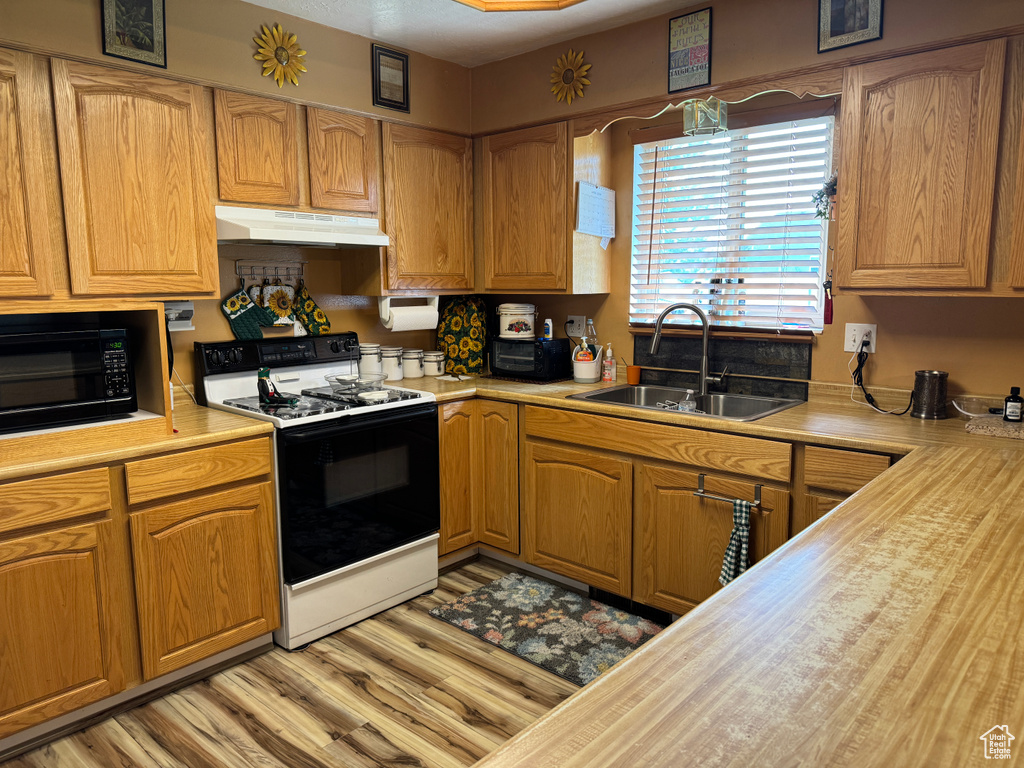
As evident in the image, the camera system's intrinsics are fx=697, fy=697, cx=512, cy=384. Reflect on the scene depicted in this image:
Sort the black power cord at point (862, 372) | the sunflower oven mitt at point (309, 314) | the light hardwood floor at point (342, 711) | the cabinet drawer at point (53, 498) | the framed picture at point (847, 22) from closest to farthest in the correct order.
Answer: the cabinet drawer at point (53, 498)
the light hardwood floor at point (342, 711)
the framed picture at point (847, 22)
the black power cord at point (862, 372)
the sunflower oven mitt at point (309, 314)

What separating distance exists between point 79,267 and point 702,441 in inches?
84.8

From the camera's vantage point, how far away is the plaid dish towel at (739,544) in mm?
2348

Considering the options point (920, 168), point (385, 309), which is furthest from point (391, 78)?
point (920, 168)

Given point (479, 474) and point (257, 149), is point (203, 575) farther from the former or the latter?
point (257, 149)

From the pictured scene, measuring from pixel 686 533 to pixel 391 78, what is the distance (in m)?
2.30

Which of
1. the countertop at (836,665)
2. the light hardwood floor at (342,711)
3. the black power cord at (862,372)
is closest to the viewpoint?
the countertop at (836,665)

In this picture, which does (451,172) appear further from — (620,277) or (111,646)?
(111,646)

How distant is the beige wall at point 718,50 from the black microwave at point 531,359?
3.38 ft

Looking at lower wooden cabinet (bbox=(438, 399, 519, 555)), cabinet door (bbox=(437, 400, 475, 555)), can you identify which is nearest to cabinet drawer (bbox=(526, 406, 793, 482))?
lower wooden cabinet (bbox=(438, 399, 519, 555))

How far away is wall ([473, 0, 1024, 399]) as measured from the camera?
7.12 ft

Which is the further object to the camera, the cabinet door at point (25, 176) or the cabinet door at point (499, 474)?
the cabinet door at point (499, 474)

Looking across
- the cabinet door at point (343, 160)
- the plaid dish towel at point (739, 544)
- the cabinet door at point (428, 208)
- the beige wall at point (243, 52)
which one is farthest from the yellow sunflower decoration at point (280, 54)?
the plaid dish towel at point (739, 544)

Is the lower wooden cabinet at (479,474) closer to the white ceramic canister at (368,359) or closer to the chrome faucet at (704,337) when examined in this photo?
the white ceramic canister at (368,359)

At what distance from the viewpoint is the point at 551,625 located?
274 centimetres
